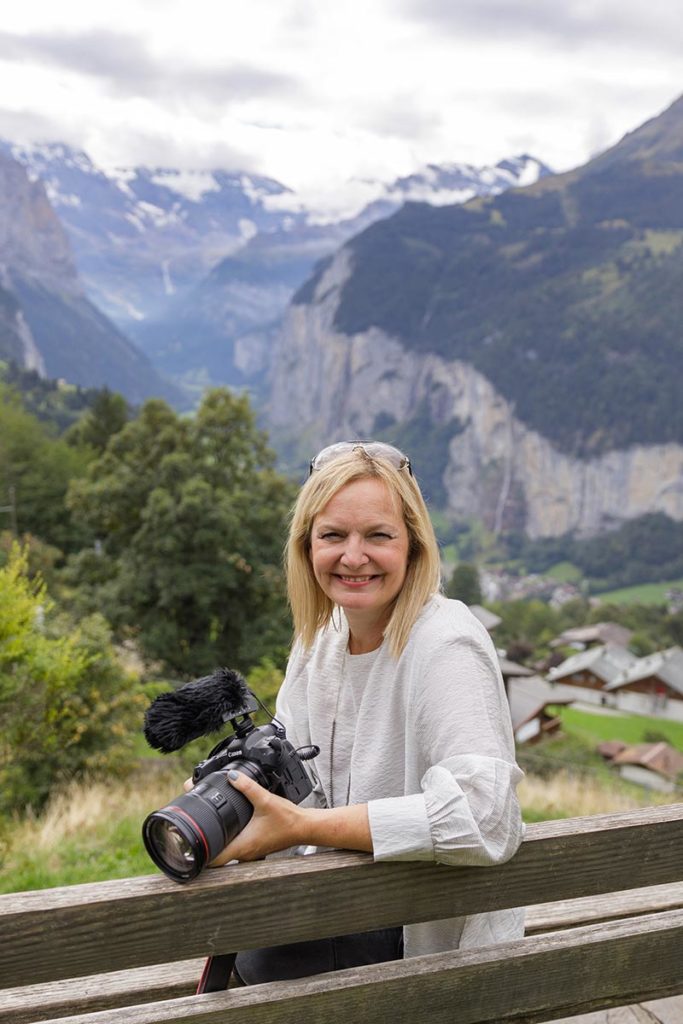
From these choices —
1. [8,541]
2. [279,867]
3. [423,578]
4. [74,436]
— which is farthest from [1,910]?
[74,436]

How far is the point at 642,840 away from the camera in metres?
1.75

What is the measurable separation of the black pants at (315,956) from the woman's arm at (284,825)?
12.0 inches

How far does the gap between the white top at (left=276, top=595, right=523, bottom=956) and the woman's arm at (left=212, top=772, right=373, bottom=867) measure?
5 centimetres

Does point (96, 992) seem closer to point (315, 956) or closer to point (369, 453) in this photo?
point (315, 956)

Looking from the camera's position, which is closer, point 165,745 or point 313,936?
point 313,936

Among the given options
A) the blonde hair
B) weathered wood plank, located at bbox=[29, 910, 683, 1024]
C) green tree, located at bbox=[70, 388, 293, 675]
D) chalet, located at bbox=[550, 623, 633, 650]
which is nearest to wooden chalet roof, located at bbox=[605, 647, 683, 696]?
chalet, located at bbox=[550, 623, 633, 650]

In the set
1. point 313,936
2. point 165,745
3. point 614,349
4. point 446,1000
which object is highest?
point 614,349

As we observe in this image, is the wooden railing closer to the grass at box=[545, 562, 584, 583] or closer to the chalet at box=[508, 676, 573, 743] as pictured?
the chalet at box=[508, 676, 573, 743]

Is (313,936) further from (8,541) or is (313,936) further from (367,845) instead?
(8,541)

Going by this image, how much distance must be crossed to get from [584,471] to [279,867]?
170 m

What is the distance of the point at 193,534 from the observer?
22.2 metres

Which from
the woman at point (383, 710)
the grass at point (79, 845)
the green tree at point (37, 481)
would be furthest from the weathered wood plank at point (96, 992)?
the green tree at point (37, 481)

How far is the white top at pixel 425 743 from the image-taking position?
1.64 meters

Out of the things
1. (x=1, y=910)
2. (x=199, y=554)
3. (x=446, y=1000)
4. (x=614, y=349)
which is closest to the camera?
(x=1, y=910)
